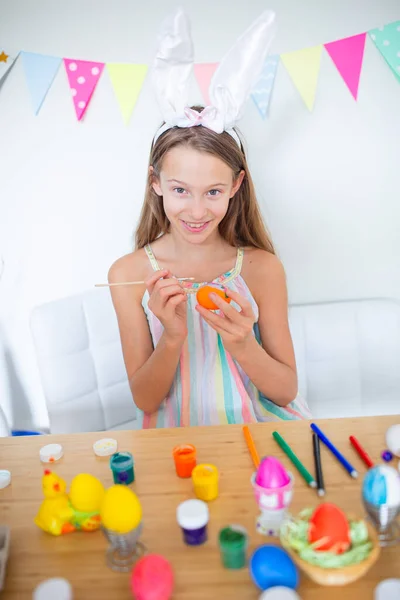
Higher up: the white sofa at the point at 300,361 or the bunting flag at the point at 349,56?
the bunting flag at the point at 349,56

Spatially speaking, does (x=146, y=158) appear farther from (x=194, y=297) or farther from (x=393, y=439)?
(x=393, y=439)

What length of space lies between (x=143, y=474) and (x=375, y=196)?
1.01m

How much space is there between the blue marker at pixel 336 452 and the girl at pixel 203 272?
25 centimetres

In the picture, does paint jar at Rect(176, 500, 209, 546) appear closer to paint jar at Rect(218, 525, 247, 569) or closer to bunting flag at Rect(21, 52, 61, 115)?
paint jar at Rect(218, 525, 247, 569)

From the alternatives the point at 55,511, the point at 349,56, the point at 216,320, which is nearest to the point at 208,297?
the point at 216,320

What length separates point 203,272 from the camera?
3.94ft

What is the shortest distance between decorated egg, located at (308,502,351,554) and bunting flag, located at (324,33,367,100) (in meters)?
1.12

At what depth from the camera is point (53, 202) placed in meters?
1.37

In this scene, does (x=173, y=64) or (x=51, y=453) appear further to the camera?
(x=173, y=64)

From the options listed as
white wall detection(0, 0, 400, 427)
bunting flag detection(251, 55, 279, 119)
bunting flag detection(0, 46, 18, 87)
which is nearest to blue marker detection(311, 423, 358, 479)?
white wall detection(0, 0, 400, 427)

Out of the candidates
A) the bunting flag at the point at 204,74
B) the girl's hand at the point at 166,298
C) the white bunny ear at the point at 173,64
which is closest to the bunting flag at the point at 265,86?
the bunting flag at the point at 204,74

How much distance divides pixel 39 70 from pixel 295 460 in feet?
3.71

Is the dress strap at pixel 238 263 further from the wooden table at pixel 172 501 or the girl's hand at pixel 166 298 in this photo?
the wooden table at pixel 172 501

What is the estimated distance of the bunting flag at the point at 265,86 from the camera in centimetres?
127
